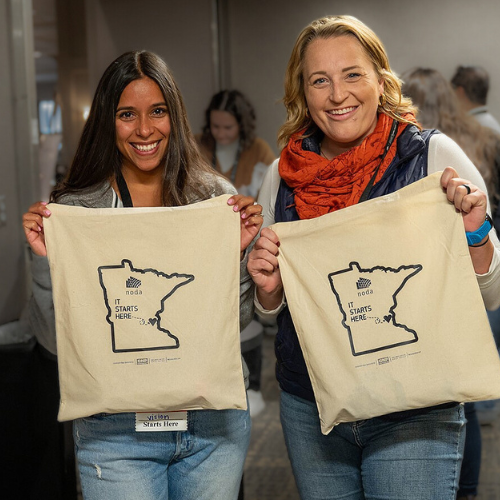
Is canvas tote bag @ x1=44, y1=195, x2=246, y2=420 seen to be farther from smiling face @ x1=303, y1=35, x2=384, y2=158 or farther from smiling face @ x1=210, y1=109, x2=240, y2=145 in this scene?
smiling face @ x1=210, y1=109, x2=240, y2=145

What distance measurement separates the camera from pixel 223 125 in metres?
4.56

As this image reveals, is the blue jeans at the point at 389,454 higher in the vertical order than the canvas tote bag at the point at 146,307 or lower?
lower

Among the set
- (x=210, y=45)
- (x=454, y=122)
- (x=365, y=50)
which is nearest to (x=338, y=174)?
(x=365, y=50)

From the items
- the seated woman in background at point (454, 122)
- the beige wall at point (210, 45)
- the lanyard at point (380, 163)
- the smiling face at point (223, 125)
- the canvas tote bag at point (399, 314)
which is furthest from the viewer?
the smiling face at point (223, 125)

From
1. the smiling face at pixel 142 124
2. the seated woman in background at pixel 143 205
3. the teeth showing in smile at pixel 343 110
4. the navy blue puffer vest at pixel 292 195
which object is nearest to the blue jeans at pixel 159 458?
the seated woman in background at pixel 143 205

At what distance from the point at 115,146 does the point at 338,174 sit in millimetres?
495

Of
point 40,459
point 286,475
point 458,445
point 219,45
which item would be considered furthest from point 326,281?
point 219,45

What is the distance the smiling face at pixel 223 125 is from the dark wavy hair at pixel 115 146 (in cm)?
289

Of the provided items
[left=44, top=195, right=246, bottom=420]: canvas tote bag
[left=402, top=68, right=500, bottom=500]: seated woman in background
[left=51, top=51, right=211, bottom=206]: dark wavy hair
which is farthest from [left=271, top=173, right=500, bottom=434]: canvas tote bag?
[left=402, top=68, right=500, bottom=500]: seated woman in background

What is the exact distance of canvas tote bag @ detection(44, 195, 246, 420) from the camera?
1.49 metres

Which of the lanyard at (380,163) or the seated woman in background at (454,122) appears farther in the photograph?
the seated woman in background at (454,122)

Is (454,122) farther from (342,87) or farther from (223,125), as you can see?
(223,125)

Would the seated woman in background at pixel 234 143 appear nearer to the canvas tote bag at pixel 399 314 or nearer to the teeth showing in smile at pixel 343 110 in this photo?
the teeth showing in smile at pixel 343 110

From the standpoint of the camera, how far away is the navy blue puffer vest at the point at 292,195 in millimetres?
1539
